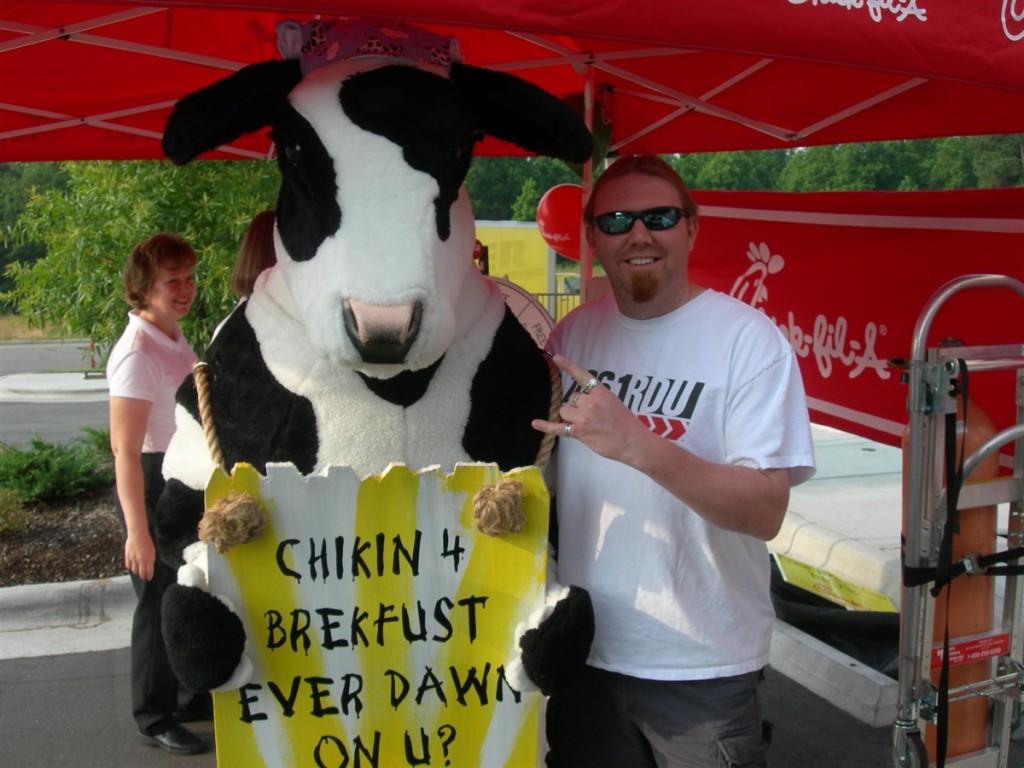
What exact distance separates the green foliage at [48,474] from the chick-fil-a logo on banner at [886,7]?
5702 millimetres

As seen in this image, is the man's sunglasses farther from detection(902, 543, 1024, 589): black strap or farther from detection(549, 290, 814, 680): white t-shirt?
detection(902, 543, 1024, 589): black strap

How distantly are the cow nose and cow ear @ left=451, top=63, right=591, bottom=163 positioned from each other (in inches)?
22.5

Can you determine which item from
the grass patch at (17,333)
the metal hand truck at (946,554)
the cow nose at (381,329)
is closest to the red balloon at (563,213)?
the metal hand truck at (946,554)

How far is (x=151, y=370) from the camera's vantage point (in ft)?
11.0

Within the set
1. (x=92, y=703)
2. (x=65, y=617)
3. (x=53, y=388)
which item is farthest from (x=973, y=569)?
(x=53, y=388)

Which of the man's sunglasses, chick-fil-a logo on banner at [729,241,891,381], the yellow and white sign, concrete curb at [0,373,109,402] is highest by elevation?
the man's sunglasses

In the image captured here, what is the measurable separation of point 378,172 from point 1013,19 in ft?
4.28

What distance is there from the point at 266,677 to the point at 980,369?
76.2 inches

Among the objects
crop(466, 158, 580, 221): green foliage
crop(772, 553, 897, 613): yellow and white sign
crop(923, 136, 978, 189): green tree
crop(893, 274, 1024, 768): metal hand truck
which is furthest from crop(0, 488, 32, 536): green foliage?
crop(466, 158, 580, 221): green foliage

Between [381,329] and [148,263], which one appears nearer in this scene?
[381,329]

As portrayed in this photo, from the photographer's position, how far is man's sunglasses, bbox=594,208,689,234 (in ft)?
6.72

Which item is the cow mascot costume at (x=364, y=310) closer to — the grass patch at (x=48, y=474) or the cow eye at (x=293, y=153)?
the cow eye at (x=293, y=153)

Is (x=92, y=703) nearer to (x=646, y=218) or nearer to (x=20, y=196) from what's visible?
(x=646, y=218)

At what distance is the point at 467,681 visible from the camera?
1840 mm
